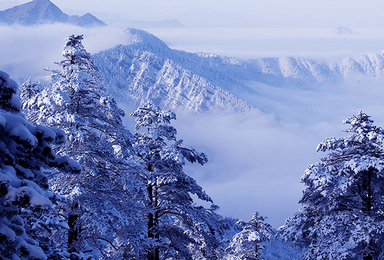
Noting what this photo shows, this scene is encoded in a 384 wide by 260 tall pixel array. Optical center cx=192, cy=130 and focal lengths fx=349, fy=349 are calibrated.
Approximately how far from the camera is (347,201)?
11133 millimetres

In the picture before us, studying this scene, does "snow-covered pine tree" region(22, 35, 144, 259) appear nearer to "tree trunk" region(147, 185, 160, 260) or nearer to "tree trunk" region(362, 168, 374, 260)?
"tree trunk" region(147, 185, 160, 260)

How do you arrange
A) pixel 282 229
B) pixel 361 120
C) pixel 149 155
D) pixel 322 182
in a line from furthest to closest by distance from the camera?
pixel 149 155 → pixel 282 229 → pixel 361 120 → pixel 322 182

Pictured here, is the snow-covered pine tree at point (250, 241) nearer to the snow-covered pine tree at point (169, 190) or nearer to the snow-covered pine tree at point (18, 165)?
the snow-covered pine tree at point (169, 190)

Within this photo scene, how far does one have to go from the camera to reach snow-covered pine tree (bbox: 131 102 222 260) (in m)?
11.9

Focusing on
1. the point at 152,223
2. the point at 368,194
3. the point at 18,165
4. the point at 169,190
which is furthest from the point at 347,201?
the point at 18,165

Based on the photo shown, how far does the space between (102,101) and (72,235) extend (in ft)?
12.1

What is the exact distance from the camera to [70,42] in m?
10.2

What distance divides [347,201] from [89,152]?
26.5 feet

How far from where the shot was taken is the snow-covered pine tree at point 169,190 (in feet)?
39.1

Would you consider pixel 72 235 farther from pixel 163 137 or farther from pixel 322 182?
pixel 322 182

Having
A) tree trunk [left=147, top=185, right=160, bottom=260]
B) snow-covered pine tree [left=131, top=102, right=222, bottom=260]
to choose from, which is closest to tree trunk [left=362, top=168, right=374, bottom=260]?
snow-covered pine tree [left=131, top=102, right=222, bottom=260]

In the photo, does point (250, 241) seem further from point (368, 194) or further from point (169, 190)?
point (368, 194)

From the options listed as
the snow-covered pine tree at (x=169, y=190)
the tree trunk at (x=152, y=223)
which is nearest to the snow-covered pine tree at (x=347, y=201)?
the snow-covered pine tree at (x=169, y=190)

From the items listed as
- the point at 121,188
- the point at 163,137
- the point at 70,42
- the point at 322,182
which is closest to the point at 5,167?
the point at 121,188
